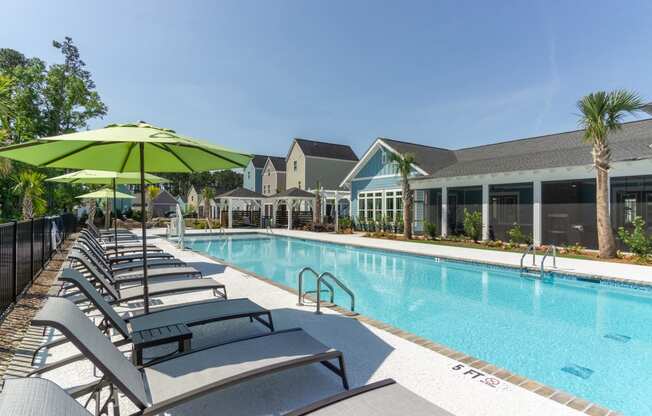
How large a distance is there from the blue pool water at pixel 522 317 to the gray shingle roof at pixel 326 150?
78.4 feet

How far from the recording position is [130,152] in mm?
5496

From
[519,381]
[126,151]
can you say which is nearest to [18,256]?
[126,151]

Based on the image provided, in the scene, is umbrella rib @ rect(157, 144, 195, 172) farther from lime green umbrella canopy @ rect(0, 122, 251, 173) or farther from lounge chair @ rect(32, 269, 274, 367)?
lounge chair @ rect(32, 269, 274, 367)

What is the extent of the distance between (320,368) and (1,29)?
20543mm

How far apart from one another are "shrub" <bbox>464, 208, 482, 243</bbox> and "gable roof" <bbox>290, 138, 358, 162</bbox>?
20760 millimetres

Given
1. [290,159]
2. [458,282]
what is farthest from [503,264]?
[290,159]

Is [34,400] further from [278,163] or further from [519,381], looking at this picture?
[278,163]

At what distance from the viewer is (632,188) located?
586 inches

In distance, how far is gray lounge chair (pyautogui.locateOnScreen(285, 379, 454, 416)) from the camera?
2359 millimetres

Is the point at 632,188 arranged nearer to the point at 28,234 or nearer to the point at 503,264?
the point at 503,264

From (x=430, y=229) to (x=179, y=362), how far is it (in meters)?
18.4

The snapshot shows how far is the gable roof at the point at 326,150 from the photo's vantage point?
36.5m

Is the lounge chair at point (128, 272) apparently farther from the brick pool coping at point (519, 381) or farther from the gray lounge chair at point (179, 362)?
the brick pool coping at point (519, 381)

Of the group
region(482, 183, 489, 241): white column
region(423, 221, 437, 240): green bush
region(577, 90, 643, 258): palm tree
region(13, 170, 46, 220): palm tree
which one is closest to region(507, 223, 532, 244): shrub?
region(482, 183, 489, 241): white column
